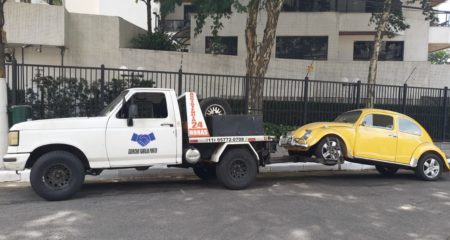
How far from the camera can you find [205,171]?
1001 centimetres

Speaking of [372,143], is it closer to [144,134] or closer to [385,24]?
[144,134]

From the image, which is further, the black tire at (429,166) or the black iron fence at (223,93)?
the black iron fence at (223,93)

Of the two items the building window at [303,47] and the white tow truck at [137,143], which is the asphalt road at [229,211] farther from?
the building window at [303,47]

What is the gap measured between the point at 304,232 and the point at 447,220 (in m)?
2.61

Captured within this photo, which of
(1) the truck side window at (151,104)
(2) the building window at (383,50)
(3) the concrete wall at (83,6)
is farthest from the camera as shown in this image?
(3) the concrete wall at (83,6)

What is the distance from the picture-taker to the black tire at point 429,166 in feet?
35.7

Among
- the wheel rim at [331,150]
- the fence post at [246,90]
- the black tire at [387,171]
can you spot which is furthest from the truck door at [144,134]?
the black tire at [387,171]

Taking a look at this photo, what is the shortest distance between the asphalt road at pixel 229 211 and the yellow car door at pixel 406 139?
0.82 metres

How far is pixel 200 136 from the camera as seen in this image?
866 cm

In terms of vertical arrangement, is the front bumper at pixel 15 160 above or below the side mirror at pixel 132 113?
below

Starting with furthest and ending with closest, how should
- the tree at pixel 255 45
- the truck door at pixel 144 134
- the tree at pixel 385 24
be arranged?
the tree at pixel 385 24
the tree at pixel 255 45
the truck door at pixel 144 134

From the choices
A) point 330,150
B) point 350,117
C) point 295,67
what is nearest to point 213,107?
point 330,150

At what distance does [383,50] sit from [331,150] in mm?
16106

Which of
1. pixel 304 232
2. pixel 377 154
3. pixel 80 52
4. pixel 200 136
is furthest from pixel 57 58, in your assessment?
pixel 304 232
